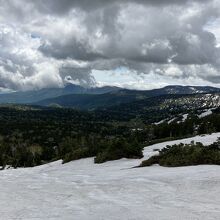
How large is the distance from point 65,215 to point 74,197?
381cm

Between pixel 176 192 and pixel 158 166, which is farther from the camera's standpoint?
pixel 158 166

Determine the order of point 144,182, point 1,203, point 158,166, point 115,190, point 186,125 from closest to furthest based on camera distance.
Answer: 1. point 1,203
2. point 115,190
3. point 144,182
4. point 158,166
5. point 186,125

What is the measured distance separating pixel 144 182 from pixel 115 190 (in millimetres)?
2192

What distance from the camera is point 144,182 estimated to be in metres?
20.9

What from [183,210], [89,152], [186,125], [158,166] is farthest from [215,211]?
[186,125]

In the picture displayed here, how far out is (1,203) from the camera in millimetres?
17094

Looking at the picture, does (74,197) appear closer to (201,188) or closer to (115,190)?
(115,190)

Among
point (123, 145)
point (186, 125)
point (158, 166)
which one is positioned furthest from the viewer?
point (186, 125)

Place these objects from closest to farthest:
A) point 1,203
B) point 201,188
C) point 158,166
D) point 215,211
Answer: point 215,211, point 1,203, point 201,188, point 158,166

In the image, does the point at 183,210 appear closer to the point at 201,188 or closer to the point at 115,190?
the point at 201,188

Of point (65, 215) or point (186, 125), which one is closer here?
point (65, 215)

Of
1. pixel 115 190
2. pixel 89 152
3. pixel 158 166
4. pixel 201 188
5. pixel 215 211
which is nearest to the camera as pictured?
pixel 215 211

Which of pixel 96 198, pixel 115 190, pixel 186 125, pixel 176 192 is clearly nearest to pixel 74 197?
pixel 96 198

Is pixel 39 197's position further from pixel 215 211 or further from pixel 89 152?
pixel 89 152
